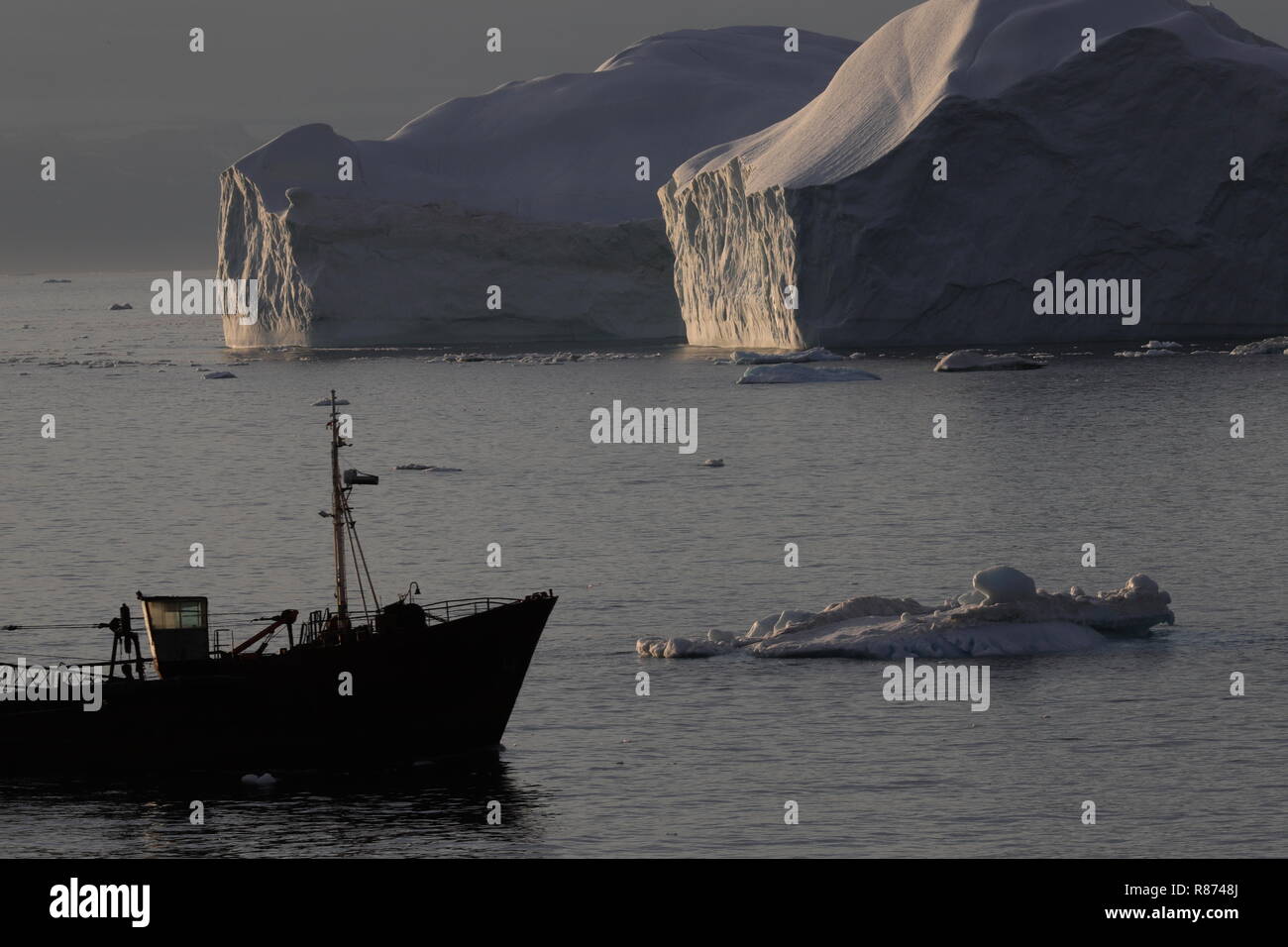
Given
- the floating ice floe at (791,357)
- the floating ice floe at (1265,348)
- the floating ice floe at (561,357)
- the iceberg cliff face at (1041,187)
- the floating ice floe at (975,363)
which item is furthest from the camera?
the floating ice floe at (561,357)

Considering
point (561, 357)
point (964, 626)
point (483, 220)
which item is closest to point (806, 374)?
point (561, 357)

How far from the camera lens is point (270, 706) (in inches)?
1021

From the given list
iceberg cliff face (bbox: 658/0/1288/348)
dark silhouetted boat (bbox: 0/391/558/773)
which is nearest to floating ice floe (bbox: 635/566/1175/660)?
dark silhouetted boat (bbox: 0/391/558/773)

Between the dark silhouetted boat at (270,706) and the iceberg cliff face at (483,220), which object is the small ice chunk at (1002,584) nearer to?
the dark silhouetted boat at (270,706)

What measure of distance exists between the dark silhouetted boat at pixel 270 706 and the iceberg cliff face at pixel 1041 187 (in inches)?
2436

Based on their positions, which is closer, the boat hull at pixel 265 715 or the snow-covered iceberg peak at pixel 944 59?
the boat hull at pixel 265 715

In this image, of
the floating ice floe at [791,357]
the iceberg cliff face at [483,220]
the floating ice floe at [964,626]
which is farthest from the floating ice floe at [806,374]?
the floating ice floe at [964,626]

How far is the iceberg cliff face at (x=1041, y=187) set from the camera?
8400 cm

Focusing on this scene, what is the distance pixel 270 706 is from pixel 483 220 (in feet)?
302
